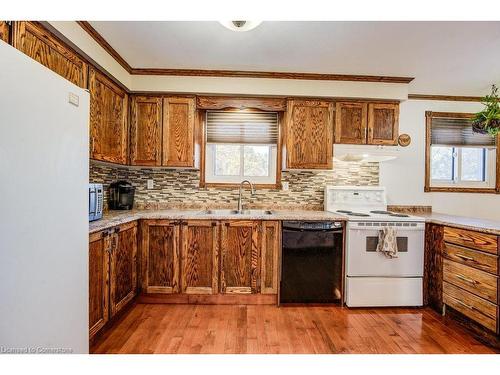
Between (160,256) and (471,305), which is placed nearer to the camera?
(471,305)

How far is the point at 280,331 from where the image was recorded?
2.14 metres

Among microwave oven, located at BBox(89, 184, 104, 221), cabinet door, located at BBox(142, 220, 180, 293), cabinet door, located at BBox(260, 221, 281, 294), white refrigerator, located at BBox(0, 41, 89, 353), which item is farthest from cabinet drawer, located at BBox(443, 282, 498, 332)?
microwave oven, located at BBox(89, 184, 104, 221)

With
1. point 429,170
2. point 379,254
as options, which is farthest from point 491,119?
point 379,254

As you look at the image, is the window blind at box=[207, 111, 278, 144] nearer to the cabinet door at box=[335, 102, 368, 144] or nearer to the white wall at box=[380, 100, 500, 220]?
the cabinet door at box=[335, 102, 368, 144]

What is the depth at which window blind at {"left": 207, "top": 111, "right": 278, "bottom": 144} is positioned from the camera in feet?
10.4

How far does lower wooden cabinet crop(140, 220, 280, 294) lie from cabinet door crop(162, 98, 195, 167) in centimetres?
68

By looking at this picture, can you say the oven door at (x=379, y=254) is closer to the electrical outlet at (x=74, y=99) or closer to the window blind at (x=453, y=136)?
the window blind at (x=453, y=136)

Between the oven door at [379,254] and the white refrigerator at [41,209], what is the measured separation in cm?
219

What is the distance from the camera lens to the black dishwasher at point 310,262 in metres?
2.57

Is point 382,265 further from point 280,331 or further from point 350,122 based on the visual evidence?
point 350,122

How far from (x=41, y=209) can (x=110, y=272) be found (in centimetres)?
130
